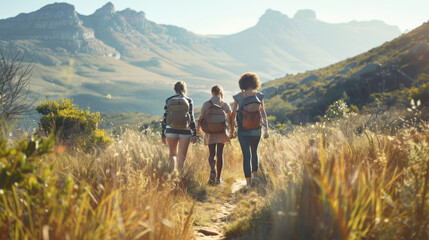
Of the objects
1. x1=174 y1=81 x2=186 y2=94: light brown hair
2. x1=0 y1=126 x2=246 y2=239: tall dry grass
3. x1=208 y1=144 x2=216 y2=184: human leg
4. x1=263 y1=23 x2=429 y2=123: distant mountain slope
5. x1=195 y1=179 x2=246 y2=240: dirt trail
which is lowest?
x1=195 y1=179 x2=246 y2=240: dirt trail

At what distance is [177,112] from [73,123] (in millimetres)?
3399

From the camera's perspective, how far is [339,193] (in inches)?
76.0

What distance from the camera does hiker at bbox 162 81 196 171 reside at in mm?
5344

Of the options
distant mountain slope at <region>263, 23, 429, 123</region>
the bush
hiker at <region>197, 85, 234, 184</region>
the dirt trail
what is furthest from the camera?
distant mountain slope at <region>263, 23, 429, 123</region>

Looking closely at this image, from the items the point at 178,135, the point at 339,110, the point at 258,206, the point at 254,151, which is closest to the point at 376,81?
the point at 339,110

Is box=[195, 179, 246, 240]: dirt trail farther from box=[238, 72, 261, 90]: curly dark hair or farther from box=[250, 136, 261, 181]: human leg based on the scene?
box=[238, 72, 261, 90]: curly dark hair

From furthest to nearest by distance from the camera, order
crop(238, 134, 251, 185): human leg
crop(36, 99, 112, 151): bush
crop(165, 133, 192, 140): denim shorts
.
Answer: crop(36, 99, 112, 151): bush < crop(165, 133, 192, 140): denim shorts < crop(238, 134, 251, 185): human leg

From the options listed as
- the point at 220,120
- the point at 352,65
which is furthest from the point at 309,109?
the point at 220,120

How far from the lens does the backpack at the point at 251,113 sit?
16.8ft

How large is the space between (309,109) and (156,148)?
28.0 metres

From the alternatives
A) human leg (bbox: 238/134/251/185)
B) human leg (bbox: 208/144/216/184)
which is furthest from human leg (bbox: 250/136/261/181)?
human leg (bbox: 208/144/216/184)

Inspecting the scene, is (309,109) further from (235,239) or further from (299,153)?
(235,239)

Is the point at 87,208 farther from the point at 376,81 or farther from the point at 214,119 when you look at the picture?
the point at 376,81

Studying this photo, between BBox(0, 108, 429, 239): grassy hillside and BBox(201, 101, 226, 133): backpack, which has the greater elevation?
BBox(201, 101, 226, 133): backpack
